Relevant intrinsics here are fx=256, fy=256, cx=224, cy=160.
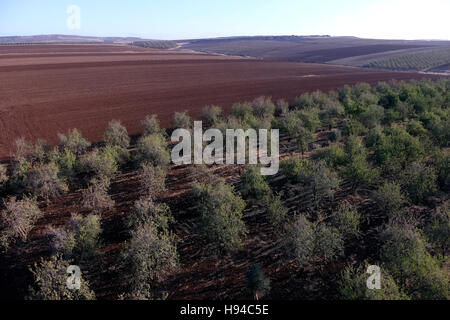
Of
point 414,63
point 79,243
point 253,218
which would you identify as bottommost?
point 253,218

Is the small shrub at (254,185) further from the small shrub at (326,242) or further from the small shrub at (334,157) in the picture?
the small shrub at (334,157)

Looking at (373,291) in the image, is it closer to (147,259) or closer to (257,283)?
(257,283)

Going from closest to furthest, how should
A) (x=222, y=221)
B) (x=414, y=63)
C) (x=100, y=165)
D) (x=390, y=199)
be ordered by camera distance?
Answer: (x=222, y=221) < (x=390, y=199) < (x=100, y=165) < (x=414, y=63)

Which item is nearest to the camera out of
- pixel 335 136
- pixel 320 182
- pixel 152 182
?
pixel 320 182

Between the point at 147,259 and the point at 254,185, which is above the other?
the point at 254,185

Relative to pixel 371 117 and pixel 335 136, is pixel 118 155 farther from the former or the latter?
pixel 371 117

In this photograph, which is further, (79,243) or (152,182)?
(152,182)

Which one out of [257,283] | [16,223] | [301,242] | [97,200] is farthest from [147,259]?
[16,223]
